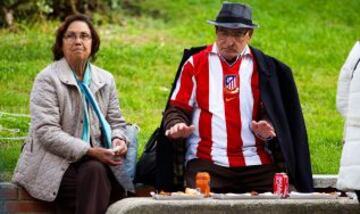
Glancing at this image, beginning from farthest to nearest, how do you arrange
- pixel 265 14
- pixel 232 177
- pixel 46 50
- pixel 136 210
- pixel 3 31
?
pixel 265 14 < pixel 3 31 < pixel 46 50 < pixel 232 177 < pixel 136 210

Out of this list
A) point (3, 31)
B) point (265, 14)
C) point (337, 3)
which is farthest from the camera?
point (337, 3)

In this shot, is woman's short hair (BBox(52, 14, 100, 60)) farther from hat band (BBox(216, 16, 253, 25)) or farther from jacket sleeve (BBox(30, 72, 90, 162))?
hat band (BBox(216, 16, 253, 25))

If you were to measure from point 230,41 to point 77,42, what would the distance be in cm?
99

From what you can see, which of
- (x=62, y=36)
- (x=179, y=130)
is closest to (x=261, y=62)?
(x=179, y=130)

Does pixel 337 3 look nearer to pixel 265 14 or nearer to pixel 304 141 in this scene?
pixel 265 14

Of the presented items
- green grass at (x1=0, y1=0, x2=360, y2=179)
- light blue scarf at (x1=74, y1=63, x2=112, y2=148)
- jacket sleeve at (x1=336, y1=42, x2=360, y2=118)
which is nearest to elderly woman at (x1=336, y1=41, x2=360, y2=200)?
jacket sleeve at (x1=336, y1=42, x2=360, y2=118)

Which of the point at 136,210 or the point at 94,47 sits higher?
the point at 94,47

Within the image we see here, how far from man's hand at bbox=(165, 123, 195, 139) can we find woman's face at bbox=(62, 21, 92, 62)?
752mm

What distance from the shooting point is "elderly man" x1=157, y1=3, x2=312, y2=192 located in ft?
27.5

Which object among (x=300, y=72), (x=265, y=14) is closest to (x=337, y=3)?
(x=265, y=14)

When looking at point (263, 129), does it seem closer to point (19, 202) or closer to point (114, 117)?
point (114, 117)

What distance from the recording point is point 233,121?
8.41m

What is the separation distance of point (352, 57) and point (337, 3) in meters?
10.2

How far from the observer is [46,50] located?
1387 cm
